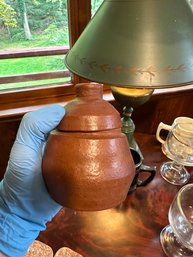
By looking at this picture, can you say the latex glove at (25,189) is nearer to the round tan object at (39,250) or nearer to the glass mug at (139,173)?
the round tan object at (39,250)

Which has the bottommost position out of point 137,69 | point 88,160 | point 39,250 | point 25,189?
point 39,250

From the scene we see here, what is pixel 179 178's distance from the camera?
785 millimetres

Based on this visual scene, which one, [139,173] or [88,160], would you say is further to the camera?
[139,173]

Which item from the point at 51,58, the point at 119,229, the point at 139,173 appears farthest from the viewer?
the point at 51,58

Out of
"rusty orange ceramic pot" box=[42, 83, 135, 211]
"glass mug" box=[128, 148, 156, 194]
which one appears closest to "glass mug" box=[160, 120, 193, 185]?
"glass mug" box=[128, 148, 156, 194]

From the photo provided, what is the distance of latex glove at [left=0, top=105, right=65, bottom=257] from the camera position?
47cm

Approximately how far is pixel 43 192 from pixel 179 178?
0.49m

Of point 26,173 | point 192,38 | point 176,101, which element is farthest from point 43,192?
point 176,101

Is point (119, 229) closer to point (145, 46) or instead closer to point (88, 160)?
point (88, 160)

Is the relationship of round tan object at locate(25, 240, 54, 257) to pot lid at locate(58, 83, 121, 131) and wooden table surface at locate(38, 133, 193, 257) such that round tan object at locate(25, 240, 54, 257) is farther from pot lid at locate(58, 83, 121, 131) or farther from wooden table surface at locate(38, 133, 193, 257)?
pot lid at locate(58, 83, 121, 131)

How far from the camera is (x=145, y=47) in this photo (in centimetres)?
35

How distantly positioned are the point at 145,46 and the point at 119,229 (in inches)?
18.2

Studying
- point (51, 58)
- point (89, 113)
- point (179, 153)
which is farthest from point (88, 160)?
point (51, 58)

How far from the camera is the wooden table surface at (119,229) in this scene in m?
0.56
